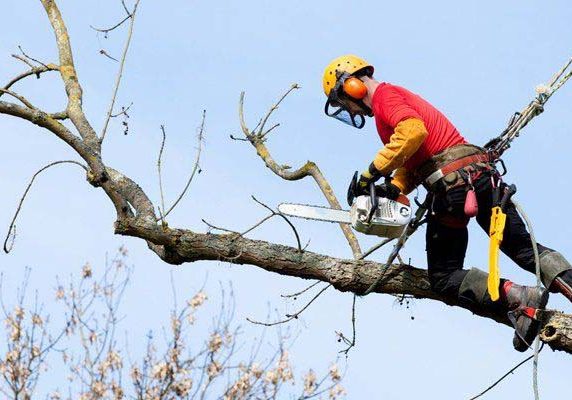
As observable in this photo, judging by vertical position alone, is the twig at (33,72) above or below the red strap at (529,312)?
above

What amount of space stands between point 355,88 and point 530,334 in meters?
1.64

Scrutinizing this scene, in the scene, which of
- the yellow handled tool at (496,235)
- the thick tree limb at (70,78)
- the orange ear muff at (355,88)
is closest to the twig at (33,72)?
the thick tree limb at (70,78)

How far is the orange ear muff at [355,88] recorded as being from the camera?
586cm

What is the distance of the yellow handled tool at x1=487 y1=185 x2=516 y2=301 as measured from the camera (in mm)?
5180

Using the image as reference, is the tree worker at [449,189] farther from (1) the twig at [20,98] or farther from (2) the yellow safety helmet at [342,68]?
(1) the twig at [20,98]

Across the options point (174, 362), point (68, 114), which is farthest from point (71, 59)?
point (174, 362)

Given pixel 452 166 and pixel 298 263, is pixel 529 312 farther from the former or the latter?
pixel 298 263

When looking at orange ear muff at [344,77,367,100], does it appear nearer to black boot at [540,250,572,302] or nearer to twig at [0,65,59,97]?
black boot at [540,250,572,302]

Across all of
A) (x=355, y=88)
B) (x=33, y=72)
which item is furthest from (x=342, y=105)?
(x=33, y=72)

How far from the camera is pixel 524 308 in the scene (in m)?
5.15

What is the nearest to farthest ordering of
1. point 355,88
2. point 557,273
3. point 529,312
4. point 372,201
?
1. point 529,312
2. point 557,273
3. point 372,201
4. point 355,88

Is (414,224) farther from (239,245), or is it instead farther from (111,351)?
(111,351)

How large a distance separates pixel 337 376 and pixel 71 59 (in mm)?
6142

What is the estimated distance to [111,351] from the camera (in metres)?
11.7
